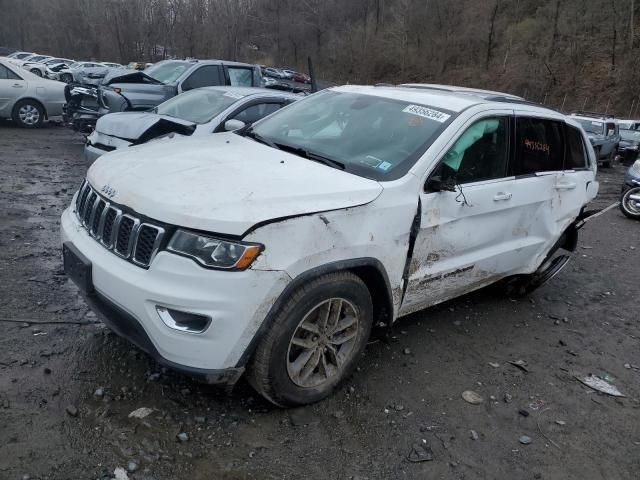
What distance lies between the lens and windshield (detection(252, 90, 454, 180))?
3.33 m

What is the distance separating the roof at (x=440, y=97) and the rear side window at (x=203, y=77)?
721 cm

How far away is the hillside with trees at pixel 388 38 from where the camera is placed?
40438 millimetres

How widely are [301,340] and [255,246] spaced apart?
2.29ft

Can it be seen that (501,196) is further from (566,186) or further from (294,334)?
(294,334)

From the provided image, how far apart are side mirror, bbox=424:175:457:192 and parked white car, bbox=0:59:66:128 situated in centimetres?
1203

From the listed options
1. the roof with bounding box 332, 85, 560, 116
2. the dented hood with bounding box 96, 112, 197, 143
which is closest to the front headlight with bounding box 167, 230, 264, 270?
the roof with bounding box 332, 85, 560, 116

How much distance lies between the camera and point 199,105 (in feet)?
25.1

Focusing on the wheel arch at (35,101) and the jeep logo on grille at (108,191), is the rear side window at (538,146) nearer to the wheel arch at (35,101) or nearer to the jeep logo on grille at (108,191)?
the jeep logo on grille at (108,191)

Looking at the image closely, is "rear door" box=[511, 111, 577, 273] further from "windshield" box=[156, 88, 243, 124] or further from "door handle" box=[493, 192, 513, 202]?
"windshield" box=[156, 88, 243, 124]

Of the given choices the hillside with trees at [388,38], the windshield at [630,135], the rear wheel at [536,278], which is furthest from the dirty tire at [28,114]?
the hillside with trees at [388,38]

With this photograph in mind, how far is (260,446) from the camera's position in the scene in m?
2.74

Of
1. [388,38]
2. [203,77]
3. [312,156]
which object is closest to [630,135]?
[203,77]

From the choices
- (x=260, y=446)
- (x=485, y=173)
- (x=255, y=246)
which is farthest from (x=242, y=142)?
(x=260, y=446)

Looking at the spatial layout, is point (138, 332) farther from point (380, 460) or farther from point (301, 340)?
point (380, 460)
